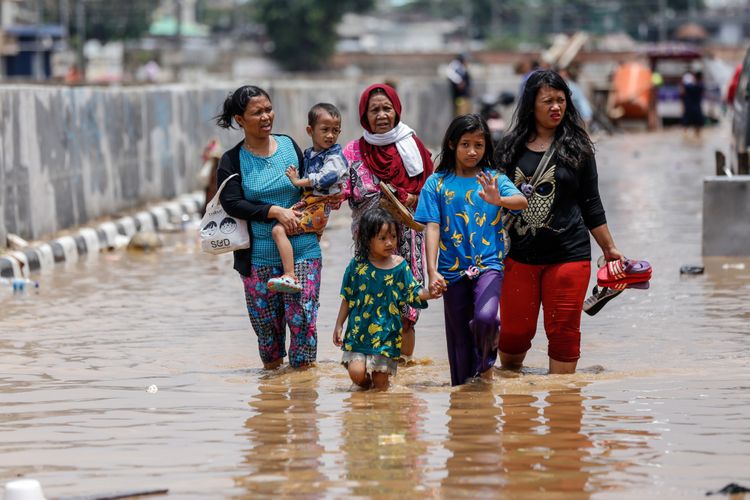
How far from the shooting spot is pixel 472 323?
7.28 metres

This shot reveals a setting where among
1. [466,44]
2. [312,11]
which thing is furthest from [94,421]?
[312,11]

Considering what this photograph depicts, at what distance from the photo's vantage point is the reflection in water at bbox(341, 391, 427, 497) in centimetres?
553

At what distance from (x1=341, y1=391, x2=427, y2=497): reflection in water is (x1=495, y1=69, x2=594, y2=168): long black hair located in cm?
133

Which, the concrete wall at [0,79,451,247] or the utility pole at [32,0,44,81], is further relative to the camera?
the utility pole at [32,0,44,81]

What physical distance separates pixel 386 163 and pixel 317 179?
57 cm

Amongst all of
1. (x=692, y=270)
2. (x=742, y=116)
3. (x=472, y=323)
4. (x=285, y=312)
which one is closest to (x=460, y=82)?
(x=742, y=116)

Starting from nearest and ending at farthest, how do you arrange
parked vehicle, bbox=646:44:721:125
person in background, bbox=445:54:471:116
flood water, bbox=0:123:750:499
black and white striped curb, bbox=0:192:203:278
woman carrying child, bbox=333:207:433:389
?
flood water, bbox=0:123:750:499
woman carrying child, bbox=333:207:433:389
black and white striped curb, bbox=0:192:203:278
person in background, bbox=445:54:471:116
parked vehicle, bbox=646:44:721:125

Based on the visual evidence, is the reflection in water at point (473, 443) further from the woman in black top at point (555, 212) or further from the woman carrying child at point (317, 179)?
the woman carrying child at point (317, 179)

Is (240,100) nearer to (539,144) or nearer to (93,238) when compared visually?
(539,144)

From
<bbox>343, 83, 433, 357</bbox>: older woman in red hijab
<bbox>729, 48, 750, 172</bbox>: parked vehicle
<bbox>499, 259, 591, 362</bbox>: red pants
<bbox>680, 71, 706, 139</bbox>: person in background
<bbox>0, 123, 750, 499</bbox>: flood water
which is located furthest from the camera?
<bbox>680, 71, 706, 139</bbox>: person in background

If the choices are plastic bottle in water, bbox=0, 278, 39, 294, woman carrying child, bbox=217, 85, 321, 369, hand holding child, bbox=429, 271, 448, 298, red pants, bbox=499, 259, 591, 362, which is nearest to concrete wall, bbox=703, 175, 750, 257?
red pants, bbox=499, 259, 591, 362

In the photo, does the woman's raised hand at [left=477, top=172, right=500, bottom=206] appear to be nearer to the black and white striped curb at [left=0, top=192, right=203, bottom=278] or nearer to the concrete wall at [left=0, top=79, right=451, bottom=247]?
the black and white striped curb at [left=0, top=192, right=203, bottom=278]

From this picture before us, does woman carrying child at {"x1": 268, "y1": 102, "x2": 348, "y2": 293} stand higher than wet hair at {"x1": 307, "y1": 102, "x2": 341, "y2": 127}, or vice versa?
wet hair at {"x1": 307, "y1": 102, "x2": 341, "y2": 127}

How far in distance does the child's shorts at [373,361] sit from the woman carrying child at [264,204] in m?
0.63
